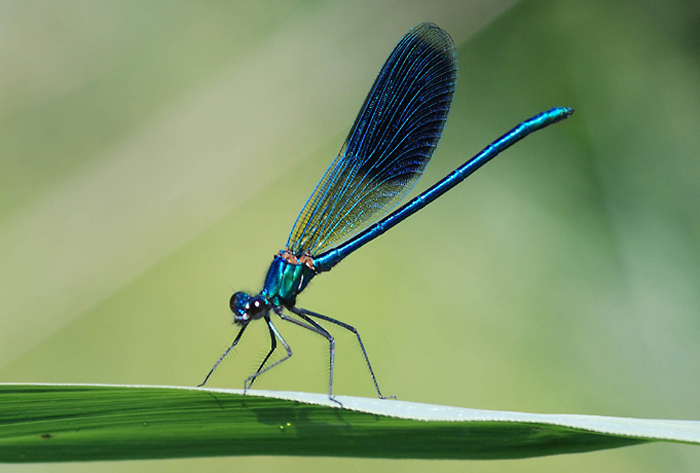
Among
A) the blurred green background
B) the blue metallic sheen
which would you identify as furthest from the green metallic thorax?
the blurred green background

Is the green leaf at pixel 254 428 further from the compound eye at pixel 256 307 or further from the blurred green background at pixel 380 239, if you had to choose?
the blurred green background at pixel 380 239

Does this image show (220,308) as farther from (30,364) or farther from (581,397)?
(581,397)

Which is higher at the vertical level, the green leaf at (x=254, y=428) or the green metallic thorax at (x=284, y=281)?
the green metallic thorax at (x=284, y=281)

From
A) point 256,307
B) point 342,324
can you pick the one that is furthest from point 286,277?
point 342,324

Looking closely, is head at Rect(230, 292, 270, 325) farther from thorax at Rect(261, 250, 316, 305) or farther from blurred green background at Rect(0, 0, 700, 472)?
blurred green background at Rect(0, 0, 700, 472)

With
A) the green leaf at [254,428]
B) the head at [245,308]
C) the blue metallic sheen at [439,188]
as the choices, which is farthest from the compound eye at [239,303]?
the green leaf at [254,428]

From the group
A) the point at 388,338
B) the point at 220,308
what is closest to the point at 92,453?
the point at 220,308
